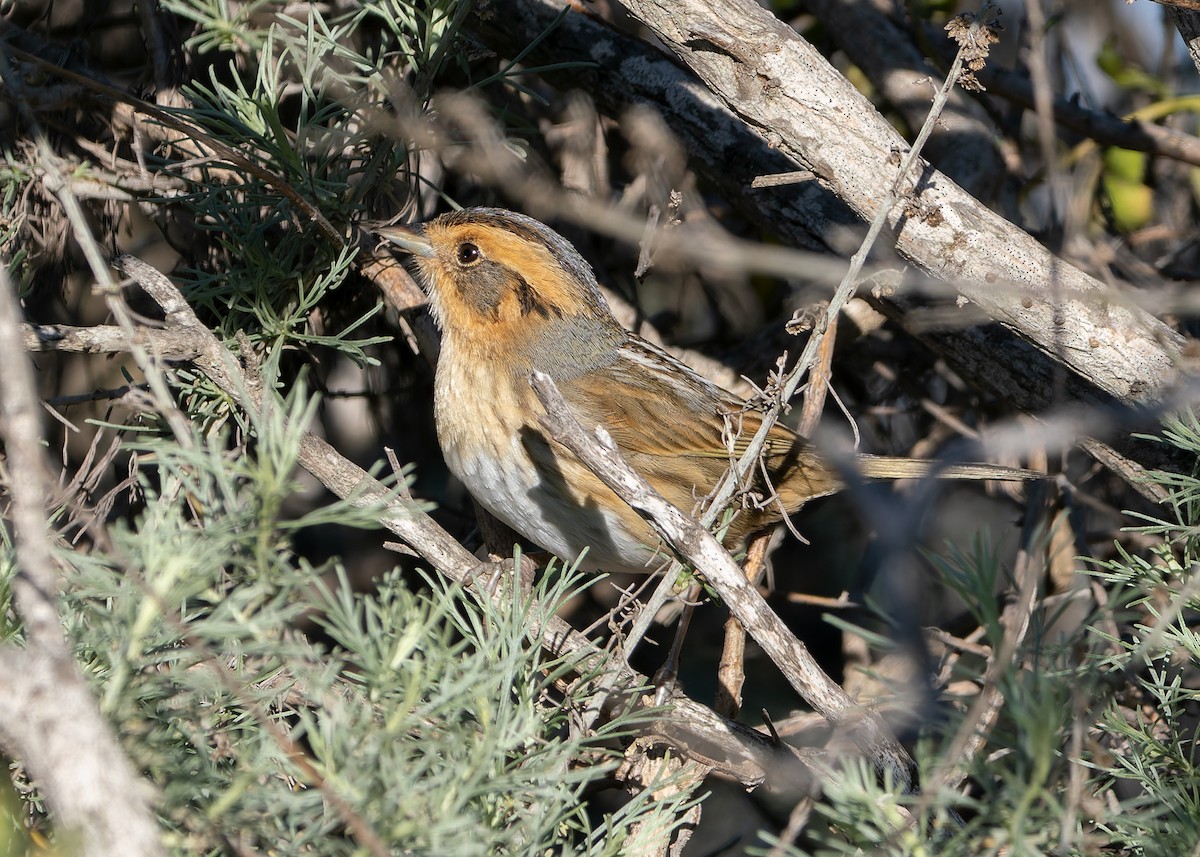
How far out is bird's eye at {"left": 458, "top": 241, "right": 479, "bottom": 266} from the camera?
142 inches

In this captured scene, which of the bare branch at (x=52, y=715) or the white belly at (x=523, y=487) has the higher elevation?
the bare branch at (x=52, y=715)

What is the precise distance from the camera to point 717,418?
144 inches

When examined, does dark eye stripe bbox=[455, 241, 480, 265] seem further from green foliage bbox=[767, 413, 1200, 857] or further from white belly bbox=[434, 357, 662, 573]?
green foliage bbox=[767, 413, 1200, 857]

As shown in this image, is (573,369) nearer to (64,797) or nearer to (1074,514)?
(1074,514)

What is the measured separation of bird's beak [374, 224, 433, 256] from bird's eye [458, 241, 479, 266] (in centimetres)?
14

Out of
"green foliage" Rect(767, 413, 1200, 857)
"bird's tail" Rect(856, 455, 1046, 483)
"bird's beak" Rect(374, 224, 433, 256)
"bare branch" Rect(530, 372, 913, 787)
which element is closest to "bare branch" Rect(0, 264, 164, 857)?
"green foliage" Rect(767, 413, 1200, 857)

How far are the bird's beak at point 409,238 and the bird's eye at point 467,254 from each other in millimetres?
139

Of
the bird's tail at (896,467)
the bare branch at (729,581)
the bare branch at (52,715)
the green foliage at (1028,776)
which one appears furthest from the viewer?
the bird's tail at (896,467)

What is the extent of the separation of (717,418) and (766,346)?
0.50m

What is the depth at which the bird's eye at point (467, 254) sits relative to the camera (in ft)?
11.8

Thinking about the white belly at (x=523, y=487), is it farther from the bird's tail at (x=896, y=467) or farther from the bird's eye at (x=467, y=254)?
the bird's tail at (x=896, y=467)

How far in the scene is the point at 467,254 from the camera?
11.9 feet

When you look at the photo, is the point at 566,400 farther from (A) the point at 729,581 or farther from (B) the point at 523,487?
(A) the point at 729,581

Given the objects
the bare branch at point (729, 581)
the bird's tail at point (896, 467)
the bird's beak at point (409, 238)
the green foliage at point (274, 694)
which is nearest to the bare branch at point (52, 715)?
the green foliage at point (274, 694)
